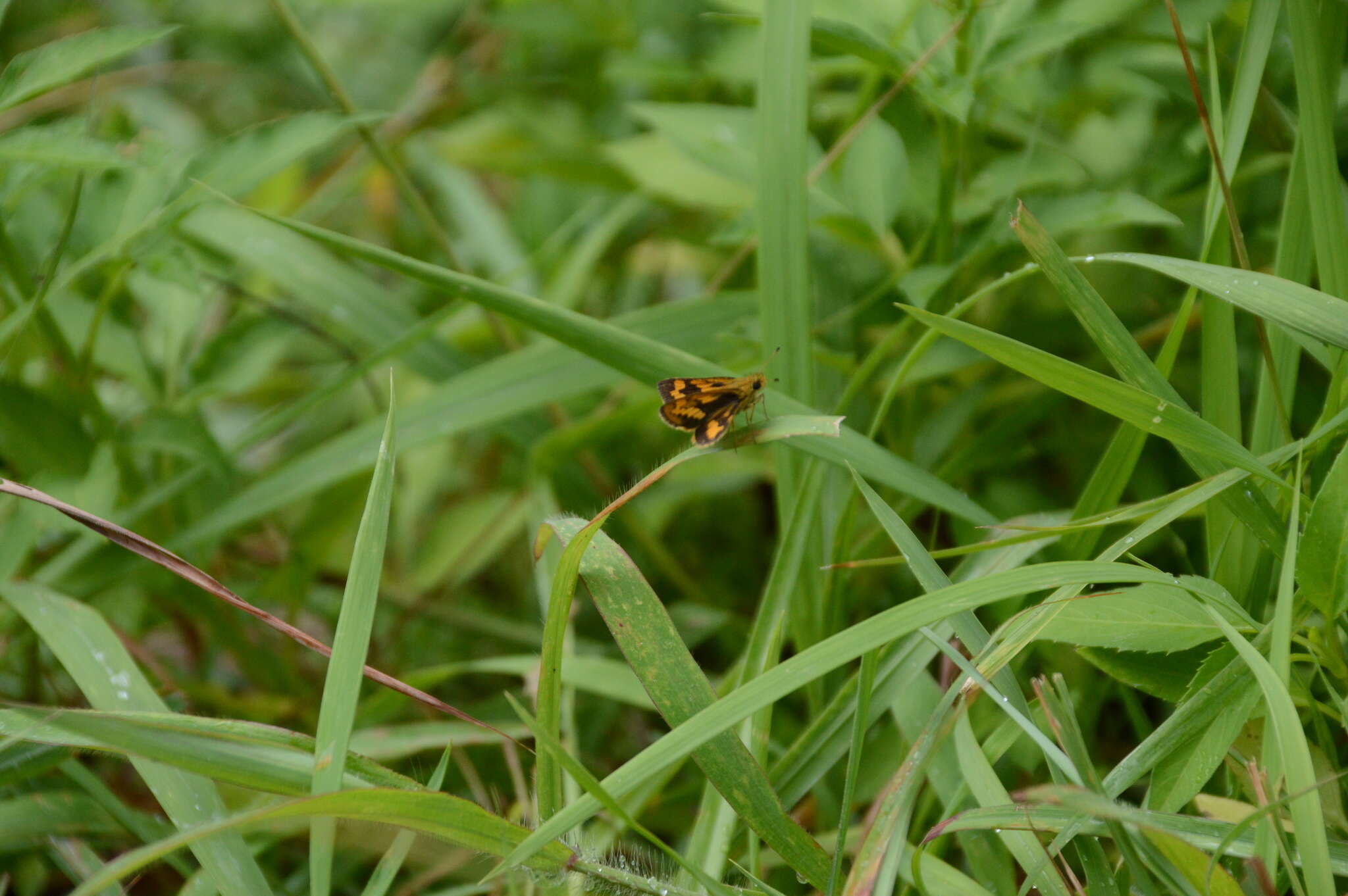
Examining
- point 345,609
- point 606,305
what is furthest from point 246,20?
point 345,609

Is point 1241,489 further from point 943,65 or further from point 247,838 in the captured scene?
point 247,838

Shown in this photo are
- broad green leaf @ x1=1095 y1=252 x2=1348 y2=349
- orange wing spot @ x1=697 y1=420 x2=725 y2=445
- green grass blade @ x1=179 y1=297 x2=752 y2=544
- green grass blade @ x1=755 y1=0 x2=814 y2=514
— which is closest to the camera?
broad green leaf @ x1=1095 y1=252 x2=1348 y2=349

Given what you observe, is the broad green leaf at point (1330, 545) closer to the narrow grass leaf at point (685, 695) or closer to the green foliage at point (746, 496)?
the green foliage at point (746, 496)

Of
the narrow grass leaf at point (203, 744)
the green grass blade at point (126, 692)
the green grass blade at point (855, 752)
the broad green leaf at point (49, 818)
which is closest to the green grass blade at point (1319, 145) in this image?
the green grass blade at point (855, 752)

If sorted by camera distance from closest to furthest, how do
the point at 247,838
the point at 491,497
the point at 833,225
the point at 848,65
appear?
the point at 247,838 < the point at 833,225 < the point at 848,65 < the point at 491,497

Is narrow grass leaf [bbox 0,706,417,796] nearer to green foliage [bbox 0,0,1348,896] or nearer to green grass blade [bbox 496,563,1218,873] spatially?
green foliage [bbox 0,0,1348,896]

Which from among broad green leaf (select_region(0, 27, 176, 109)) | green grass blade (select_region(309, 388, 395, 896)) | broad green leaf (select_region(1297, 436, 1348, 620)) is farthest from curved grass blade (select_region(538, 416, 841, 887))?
broad green leaf (select_region(0, 27, 176, 109))
